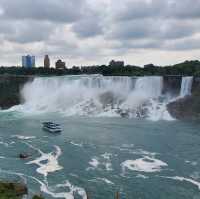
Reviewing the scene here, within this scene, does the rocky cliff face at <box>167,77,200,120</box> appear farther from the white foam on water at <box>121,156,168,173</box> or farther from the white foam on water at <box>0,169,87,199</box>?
the white foam on water at <box>0,169,87,199</box>

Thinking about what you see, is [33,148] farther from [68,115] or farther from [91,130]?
[68,115]

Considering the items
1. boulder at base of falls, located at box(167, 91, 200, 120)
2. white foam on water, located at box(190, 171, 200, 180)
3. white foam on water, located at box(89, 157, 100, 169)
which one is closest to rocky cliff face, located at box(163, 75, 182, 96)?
boulder at base of falls, located at box(167, 91, 200, 120)

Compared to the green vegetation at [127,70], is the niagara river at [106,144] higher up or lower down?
lower down

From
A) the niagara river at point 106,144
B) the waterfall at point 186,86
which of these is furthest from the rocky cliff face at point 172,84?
the waterfall at point 186,86

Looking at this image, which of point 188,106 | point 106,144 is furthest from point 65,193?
point 188,106

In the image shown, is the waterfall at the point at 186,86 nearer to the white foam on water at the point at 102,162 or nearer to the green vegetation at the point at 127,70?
the green vegetation at the point at 127,70

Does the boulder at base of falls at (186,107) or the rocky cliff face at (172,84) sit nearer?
the boulder at base of falls at (186,107)
